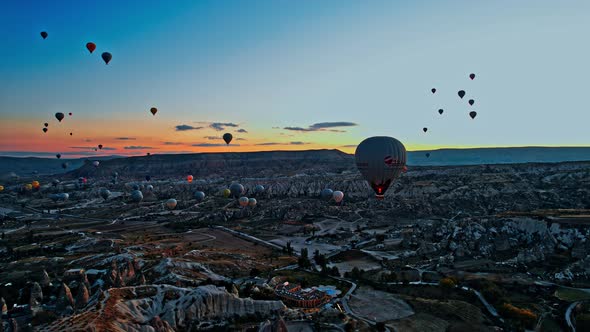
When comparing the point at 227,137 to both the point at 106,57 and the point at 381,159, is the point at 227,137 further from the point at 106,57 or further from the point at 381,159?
the point at 381,159

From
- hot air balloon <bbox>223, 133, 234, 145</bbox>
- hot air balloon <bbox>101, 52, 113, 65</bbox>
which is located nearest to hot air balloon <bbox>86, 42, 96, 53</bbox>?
hot air balloon <bbox>101, 52, 113, 65</bbox>

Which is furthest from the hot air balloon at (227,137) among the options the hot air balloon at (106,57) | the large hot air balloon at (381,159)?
the large hot air balloon at (381,159)

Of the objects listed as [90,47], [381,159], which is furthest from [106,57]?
[381,159]

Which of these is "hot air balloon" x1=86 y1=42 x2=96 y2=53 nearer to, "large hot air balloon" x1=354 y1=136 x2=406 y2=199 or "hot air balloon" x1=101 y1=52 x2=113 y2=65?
"hot air balloon" x1=101 y1=52 x2=113 y2=65

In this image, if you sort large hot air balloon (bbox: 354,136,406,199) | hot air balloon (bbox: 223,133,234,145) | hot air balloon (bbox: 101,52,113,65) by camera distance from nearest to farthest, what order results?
large hot air balloon (bbox: 354,136,406,199) < hot air balloon (bbox: 101,52,113,65) < hot air balloon (bbox: 223,133,234,145)

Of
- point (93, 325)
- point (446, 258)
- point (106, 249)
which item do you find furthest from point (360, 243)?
point (93, 325)

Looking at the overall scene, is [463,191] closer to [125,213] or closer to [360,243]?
[360,243]

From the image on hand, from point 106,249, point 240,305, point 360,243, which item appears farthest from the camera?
point 360,243

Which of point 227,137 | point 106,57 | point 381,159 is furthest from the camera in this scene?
point 227,137
